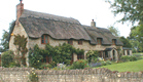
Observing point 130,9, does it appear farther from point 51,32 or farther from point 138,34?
point 51,32

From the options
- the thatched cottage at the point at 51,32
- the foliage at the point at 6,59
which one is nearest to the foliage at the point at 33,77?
the thatched cottage at the point at 51,32

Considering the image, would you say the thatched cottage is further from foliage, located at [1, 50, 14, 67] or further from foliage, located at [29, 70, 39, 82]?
foliage, located at [29, 70, 39, 82]

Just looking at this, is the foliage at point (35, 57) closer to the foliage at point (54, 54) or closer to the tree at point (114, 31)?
the foliage at point (54, 54)

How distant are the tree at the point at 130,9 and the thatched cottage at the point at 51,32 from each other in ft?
30.2

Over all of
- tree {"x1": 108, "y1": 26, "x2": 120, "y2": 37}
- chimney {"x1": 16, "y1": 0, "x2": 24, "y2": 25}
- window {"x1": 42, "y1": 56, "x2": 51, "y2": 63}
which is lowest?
window {"x1": 42, "y1": 56, "x2": 51, "y2": 63}

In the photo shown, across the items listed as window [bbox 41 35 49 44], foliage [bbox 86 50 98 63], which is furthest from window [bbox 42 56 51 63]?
foliage [bbox 86 50 98 63]

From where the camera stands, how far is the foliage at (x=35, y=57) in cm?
1705

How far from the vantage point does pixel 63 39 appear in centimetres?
2070

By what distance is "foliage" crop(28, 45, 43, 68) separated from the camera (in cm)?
1705

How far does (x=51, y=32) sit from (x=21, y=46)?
13.8 feet

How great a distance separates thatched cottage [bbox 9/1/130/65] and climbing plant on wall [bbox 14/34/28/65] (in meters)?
0.55

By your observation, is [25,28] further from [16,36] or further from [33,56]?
[33,56]

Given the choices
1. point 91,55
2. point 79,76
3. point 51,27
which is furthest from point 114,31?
point 79,76

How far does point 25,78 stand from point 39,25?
12365 millimetres
